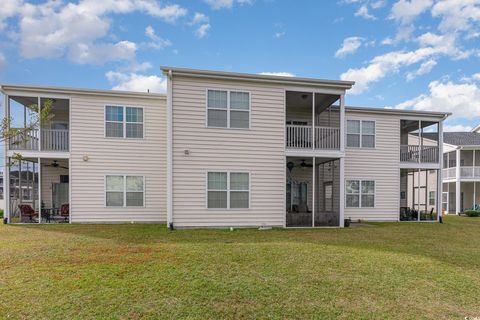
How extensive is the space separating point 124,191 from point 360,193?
466 inches

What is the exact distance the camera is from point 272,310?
12.5 ft

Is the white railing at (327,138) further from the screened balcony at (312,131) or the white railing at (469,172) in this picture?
the white railing at (469,172)

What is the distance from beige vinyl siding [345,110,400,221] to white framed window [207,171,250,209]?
6.42 metres

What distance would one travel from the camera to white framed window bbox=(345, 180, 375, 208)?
15.0 meters

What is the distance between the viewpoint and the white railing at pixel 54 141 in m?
13.0

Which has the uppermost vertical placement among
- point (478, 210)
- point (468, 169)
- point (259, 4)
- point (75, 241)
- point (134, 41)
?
point (259, 4)

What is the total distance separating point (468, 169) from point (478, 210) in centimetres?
327

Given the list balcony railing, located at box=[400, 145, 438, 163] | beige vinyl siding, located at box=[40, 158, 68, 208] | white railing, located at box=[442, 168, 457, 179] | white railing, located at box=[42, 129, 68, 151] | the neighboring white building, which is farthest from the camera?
white railing, located at box=[442, 168, 457, 179]

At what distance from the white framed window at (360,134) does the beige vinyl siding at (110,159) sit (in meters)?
9.57

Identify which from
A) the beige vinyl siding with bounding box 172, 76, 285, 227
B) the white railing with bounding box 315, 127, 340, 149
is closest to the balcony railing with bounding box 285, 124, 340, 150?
the white railing with bounding box 315, 127, 340, 149

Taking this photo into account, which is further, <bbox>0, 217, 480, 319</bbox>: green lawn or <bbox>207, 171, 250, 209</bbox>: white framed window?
<bbox>207, 171, 250, 209</bbox>: white framed window

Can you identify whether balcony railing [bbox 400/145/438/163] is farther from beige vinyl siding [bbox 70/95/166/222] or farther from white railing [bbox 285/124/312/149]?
beige vinyl siding [bbox 70/95/166/222]

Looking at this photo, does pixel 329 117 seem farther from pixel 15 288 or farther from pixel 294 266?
pixel 15 288

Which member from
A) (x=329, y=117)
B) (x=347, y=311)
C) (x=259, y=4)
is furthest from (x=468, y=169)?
(x=347, y=311)
